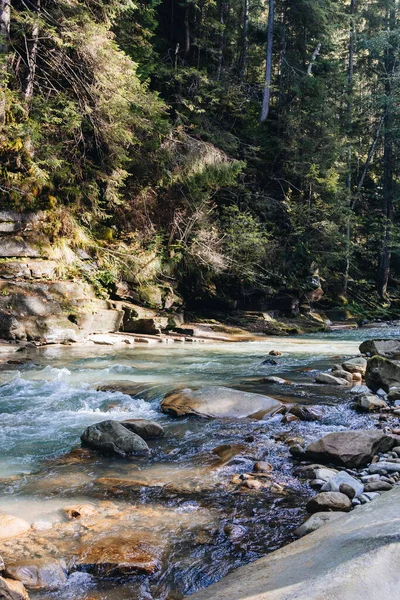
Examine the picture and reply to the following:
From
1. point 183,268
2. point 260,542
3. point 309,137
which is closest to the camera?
point 260,542

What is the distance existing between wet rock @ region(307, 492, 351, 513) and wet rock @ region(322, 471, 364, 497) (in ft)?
0.73

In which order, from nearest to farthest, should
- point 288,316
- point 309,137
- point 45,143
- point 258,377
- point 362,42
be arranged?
point 258,377 < point 45,143 < point 288,316 < point 309,137 < point 362,42

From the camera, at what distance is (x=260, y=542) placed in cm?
310

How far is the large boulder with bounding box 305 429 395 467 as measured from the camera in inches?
171

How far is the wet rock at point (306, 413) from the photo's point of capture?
5938 millimetres

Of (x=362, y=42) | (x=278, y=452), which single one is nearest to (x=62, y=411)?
(x=278, y=452)

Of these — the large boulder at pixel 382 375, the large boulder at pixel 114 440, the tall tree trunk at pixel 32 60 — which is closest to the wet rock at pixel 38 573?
the large boulder at pixel 114 440

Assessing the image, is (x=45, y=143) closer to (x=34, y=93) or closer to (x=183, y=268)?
(x=34, y=93)

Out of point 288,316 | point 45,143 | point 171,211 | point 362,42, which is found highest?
point 362,42

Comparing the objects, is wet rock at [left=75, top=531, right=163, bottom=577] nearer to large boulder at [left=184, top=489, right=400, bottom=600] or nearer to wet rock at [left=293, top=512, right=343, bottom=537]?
large boulder at [left=184, top=489, right=400, bottom=600]

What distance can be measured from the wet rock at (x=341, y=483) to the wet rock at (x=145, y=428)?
2176mm

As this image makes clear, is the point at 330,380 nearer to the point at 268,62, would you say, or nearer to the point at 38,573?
the point at 38,573

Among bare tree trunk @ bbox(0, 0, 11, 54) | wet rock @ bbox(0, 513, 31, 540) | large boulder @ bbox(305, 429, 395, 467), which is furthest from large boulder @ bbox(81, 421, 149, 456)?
bare tree trunk @ bbox(0, 0, 11, 54)

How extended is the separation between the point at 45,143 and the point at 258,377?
9813mm
